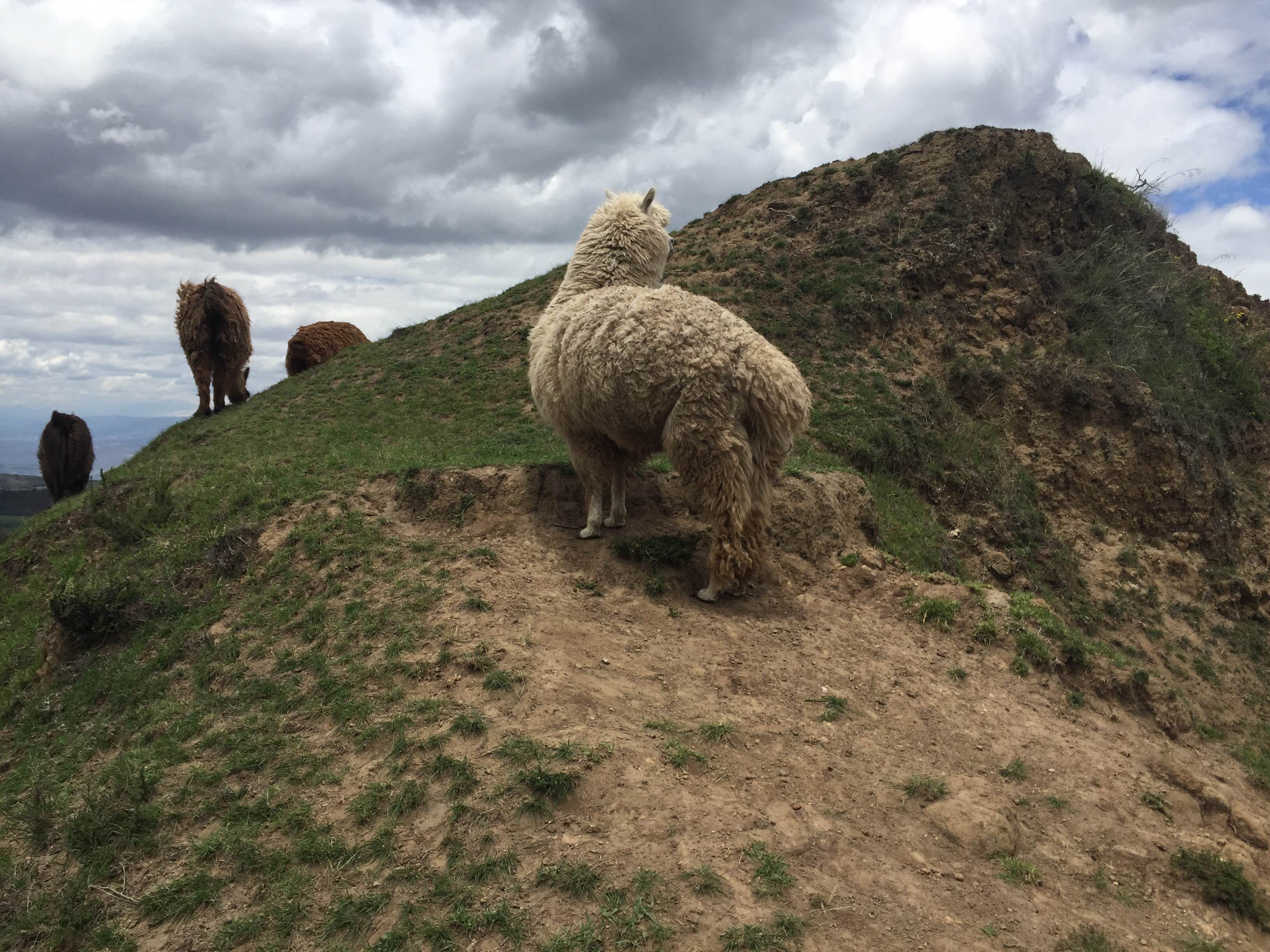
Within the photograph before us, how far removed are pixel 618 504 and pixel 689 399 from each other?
1.88 meters

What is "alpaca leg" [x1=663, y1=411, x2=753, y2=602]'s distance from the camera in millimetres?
6434

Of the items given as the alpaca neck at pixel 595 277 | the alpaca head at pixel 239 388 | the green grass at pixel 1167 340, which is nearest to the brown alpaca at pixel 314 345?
the alpaca head at pixel 239 388

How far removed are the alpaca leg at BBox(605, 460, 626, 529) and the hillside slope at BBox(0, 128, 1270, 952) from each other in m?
0.17

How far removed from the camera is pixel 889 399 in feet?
45.8

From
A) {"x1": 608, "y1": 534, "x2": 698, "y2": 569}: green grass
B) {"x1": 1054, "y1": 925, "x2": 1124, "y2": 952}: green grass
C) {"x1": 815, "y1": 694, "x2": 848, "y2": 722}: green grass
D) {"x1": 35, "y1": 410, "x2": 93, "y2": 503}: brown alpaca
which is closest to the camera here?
{"x1": 1054, "y1": 925, "x2": 1124, "y2": 952}: green grass

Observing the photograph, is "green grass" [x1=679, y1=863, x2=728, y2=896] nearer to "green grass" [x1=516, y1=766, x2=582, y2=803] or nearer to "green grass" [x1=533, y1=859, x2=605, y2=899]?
"green grass" [x1=533, y1=859, x2=605, y2=899]

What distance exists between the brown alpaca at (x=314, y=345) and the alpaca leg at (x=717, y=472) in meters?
14.2

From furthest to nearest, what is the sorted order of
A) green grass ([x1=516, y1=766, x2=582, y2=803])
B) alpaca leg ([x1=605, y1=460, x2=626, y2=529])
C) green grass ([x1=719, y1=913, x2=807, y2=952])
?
alpaca leg ([x1=605, y1=460, x2=626, y2=529]), green grass ([x1=516, y1=766, x2=582, y2=803]), green grass ([x1=719, y1=913, x2=807, y2=952])

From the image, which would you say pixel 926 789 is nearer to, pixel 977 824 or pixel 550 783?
pixel 977 824

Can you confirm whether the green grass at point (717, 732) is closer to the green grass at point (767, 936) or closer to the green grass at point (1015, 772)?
the green grass at point (767, 936)

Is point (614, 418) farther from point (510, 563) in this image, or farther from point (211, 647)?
point (211, 647)

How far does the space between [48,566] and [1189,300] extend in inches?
953

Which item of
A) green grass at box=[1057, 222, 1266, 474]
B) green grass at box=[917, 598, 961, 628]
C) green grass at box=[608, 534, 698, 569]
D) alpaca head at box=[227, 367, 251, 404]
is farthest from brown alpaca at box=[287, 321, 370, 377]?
green grass at box=[1057, 222, 1266, 474]

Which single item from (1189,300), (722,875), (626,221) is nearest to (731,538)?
(722,875)
